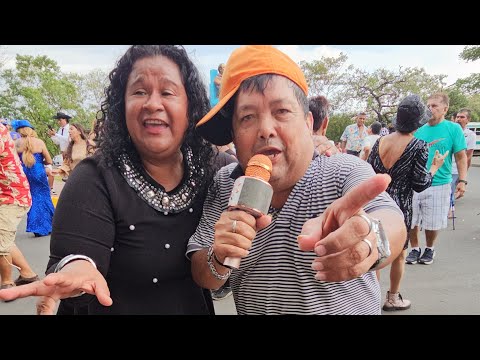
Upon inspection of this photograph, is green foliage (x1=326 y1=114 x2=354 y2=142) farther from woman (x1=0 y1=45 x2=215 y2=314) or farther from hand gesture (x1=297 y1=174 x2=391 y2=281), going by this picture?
hand gesture (x1=297 y1=174 x2=391 y2=281)

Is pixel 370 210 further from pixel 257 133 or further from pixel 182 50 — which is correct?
pixel 182 50

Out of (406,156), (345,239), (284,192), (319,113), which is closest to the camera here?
(345,239)

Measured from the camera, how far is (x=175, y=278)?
1384 mm

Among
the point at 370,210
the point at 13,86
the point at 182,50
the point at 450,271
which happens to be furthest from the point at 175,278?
the point at 450,271

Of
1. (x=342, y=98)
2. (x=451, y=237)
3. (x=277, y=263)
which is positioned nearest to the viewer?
(x=277, y=263)

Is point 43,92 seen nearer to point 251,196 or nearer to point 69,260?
point 69,260

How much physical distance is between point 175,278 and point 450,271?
3.79 metres

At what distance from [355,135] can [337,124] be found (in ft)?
3.53

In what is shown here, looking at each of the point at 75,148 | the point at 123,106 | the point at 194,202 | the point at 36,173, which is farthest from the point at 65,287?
the point at 36,173

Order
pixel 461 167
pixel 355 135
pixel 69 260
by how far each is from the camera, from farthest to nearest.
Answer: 1. pixel 355 135
2. pixel 461 167
3. pixel 69 260

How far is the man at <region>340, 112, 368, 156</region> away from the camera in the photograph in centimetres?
430

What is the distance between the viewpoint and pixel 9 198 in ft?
12.3

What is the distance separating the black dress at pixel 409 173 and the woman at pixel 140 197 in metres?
2.20

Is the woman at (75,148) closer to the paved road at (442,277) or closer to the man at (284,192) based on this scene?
the paved road at (442,277)
